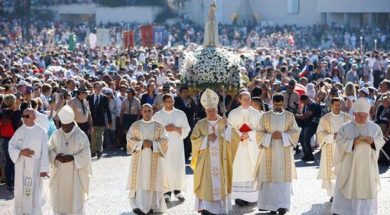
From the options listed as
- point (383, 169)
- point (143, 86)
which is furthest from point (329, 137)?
point (143, 86)

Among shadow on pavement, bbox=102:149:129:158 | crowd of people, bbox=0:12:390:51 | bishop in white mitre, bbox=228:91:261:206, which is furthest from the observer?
crowd of people, bbox=0:12:390:51

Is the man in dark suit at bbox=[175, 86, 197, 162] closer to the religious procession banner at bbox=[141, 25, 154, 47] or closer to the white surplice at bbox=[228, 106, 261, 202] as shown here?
the white surplice at bbox=[228, 106, 261, 202]

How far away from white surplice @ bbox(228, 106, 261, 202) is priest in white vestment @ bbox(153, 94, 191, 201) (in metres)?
0.81

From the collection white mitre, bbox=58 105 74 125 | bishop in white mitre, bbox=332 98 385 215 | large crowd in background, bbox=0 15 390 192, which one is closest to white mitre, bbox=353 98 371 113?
bishop in white mitre, bbox=332 98 385 215

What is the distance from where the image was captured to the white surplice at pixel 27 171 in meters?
13.0

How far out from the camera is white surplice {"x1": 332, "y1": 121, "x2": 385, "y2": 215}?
13578mm

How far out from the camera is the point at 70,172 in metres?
12.8

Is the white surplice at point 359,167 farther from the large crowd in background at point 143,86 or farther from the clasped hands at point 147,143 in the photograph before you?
the clasped hands at point 147,143

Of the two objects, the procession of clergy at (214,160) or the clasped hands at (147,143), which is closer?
the procession of clergy at (214,160)

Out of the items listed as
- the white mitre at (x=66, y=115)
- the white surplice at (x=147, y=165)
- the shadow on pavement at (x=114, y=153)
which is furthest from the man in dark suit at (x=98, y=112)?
the white mitre at (x=66, y=115)

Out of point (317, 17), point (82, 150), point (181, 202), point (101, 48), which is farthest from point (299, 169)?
point (317, 17)

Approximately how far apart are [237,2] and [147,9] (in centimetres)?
620

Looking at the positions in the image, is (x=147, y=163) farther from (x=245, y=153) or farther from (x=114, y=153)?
(x=114, y=153)

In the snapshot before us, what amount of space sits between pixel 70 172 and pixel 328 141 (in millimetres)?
4286
